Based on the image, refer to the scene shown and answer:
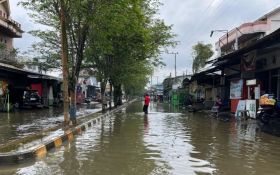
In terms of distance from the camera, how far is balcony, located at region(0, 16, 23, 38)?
1855 inches

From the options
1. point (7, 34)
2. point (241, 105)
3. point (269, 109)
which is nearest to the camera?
point (269, 109)

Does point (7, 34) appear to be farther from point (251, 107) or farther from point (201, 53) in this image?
point (251, 107)

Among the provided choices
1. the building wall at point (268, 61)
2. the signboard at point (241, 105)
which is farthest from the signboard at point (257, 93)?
the signboard at point (241, 105)

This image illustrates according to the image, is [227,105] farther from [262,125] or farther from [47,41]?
[47,41]

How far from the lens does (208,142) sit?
14.1 meters

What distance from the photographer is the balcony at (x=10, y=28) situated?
47.1 metres

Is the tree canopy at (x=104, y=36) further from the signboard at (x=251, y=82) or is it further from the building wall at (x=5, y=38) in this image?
the building wall at (x=5, y=38)

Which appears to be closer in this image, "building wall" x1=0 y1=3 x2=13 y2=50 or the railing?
the railing

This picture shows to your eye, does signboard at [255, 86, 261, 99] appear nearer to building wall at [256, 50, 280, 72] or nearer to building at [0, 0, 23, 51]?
building wall at [256, 50, 280, 72]

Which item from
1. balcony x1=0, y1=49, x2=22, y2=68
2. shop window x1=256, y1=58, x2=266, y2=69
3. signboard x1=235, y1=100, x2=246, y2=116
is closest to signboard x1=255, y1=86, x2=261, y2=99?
shop window x1=256, y1=58, x2=266, y2=69

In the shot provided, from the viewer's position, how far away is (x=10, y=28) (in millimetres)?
49594

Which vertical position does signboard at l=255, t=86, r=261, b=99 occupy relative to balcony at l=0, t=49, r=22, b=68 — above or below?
below

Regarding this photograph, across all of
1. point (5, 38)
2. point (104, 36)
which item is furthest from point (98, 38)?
point (5, 38)

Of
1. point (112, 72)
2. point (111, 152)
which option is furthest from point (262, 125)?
point (112, 72)
